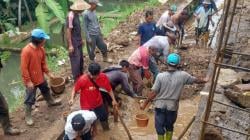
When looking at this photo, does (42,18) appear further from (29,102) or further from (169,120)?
(169,120)

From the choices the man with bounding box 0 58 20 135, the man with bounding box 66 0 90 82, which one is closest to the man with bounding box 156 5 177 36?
the man with bounding box 66 0 90 82

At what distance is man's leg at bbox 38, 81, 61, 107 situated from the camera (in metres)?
8.27

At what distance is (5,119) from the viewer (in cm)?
775

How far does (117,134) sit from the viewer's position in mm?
8062

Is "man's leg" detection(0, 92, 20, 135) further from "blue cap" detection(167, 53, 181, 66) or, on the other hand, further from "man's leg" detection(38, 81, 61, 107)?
"blue cap" detection(167, 53, 181, 66)

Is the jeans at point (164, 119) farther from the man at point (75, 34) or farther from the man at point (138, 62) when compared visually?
the man at point (75, 34)

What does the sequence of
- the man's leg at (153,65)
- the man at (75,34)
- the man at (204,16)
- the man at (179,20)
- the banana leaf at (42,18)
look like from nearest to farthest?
the man at (75,34)
the man's leg at (153,65)
the man at (179,20)
the man at (204,16)
the banana leaf at (42,18)

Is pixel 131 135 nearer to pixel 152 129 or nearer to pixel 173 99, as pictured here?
pixel 152 129

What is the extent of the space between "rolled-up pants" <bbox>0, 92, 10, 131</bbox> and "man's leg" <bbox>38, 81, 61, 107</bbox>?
0.82 meters

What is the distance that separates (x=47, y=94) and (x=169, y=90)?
302cm

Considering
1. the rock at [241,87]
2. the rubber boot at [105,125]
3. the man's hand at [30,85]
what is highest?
the rock at [241,87]

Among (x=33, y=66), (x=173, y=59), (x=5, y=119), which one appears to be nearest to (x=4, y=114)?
(x=5, y=119)

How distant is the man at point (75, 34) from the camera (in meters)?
8.79

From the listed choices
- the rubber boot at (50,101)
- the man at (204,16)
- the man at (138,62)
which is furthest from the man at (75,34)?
the man at (204,16)
